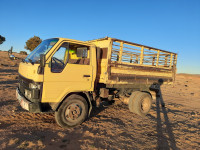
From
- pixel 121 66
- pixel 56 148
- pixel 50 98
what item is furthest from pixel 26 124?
A: pixel 121 66

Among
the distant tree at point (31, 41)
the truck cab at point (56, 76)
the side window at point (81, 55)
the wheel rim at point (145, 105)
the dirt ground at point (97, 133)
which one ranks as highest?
the distant tree at point (31, 41)

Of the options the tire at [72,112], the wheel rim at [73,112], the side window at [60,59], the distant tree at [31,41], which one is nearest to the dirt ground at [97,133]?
the tire at [72,112]

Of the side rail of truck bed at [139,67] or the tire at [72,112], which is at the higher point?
the side rail of truck bed at [139,67]

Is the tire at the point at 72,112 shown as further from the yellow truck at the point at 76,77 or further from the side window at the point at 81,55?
the side window at the point at 81,55

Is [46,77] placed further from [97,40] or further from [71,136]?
[97,40]

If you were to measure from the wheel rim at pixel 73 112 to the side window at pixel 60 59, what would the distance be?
Result: 3.88ft

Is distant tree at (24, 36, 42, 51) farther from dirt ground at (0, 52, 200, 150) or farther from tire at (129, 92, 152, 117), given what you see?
tire at (129, 92, 152, 117)

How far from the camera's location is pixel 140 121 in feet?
18.4

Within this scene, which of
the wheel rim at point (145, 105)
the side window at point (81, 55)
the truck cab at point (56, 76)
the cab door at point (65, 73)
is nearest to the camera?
the truck cab at point (56, 76)

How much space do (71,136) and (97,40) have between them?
3.48m

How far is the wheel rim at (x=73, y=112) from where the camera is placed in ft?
14.4

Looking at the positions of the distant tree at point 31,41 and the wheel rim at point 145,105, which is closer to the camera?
the wheel rim at point 145,105

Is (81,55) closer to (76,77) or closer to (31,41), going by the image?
(76,77)

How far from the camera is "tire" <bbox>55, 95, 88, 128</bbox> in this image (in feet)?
14.0
